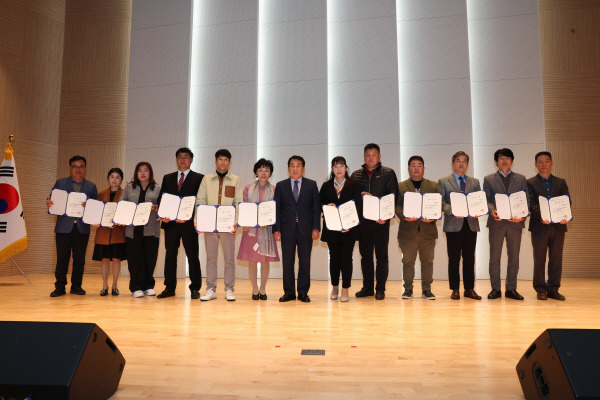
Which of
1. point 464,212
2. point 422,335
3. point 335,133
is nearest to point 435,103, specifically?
point 335,133

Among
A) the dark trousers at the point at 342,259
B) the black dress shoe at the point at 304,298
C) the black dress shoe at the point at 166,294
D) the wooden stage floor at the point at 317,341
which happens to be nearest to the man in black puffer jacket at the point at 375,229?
the dark trousers at the point at 342,259

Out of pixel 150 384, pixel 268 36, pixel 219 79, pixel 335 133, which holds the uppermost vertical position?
pixel 268 36

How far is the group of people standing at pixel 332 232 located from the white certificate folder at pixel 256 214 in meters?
0.13

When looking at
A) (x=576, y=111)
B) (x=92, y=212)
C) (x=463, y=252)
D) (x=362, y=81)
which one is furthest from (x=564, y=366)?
(x=576, y=111)

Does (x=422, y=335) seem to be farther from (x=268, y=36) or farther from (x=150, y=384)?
(x=268, y=36)

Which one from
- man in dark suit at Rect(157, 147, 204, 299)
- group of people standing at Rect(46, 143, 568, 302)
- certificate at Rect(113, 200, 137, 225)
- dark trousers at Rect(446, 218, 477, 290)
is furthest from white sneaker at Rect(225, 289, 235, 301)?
Result: dark trousers at Rect(446, 218, 477, 290)

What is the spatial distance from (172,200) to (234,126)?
263cm

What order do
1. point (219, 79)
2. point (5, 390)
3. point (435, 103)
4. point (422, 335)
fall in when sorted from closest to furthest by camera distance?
point (5, 390) → point (422, 335) → point (435, 103) → point (219, 79)

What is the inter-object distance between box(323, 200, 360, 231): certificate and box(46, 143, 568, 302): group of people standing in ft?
0.38

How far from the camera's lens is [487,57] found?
6.63 m

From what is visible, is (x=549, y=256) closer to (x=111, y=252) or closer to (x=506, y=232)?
(x=506, y=232)

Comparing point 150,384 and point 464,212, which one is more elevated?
point 464,212

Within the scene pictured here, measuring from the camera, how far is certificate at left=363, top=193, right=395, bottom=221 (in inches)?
172

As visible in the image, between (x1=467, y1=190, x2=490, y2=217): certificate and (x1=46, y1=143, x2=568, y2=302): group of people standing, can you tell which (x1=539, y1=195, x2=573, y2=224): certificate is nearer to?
Answer: (x1=46, y1=143, x2=568, y2=302): group of people standing
